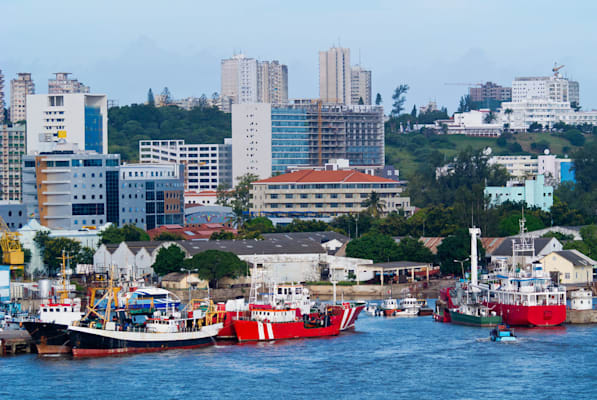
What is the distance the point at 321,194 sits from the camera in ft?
345

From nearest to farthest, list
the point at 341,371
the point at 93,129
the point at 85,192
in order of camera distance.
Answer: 1. the point at 341,371
2. the point at 85,192
3. the point at 93,129

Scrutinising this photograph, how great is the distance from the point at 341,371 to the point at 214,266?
26548mm

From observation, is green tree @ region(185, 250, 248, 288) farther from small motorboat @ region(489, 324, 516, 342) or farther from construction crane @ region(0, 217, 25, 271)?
small motorboat @ region(489, 324, 516, 342)

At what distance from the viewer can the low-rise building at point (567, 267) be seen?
217ft

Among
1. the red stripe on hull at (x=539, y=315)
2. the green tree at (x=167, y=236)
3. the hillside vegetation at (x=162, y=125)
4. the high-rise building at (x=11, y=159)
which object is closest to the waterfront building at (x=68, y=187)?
the green tree at (x=167, y=236)

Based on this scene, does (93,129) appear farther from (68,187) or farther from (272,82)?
(272,82)

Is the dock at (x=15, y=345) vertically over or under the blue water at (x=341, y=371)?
over

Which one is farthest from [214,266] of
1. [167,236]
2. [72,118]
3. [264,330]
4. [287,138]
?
[287,138]

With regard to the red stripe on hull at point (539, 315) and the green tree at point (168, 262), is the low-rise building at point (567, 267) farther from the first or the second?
the green tree at point (168, 262)

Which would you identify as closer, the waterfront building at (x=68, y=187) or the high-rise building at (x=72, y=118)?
the waterfront building at (x=68, y=187)

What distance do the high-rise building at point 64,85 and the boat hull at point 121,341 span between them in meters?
121

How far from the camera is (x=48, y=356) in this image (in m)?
46.7

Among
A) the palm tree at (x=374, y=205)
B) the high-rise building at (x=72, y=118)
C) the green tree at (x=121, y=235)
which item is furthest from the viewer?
the high-rise building at (x=72, y=118)

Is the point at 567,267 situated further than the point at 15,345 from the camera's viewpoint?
Yes
